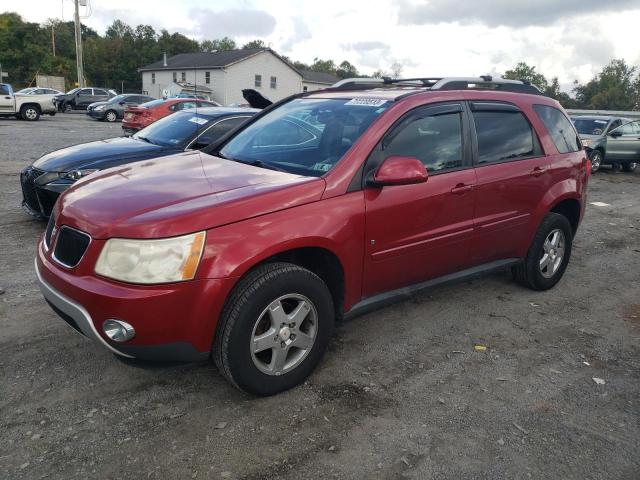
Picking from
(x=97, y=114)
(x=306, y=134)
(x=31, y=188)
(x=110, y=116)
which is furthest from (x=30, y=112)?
(x=306, y=134)

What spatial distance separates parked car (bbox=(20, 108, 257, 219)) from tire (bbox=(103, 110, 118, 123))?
69.0 ft

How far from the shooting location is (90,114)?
26.7m

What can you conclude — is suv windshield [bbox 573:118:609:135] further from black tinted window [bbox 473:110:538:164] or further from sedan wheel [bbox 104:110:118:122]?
sedan wheel [bbox 104:110:118:122]

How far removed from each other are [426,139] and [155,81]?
60.0 metres

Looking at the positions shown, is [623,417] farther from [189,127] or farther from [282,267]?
[189,127]

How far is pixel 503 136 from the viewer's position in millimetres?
4301

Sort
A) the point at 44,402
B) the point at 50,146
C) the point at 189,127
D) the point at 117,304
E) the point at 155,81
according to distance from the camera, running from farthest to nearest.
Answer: the point at 155,81 → the point at 50,146 → the point at 189,127 → the point at 44,402 → the point at 117,304

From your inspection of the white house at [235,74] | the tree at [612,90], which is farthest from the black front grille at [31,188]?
the tree at [612,90]

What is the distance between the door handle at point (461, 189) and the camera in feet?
12.5

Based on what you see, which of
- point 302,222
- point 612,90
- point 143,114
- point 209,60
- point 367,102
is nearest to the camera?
point 302,222

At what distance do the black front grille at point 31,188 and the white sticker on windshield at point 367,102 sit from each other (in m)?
3.91

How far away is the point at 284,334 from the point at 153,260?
0.87 metres

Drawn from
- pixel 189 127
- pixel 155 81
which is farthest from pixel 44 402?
pixel 155 81

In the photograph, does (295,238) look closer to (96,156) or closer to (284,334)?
(284,334)
